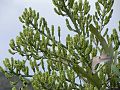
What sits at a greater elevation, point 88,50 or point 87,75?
point 88,50

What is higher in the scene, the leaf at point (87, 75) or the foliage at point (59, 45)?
the foliage at point (59, 45)

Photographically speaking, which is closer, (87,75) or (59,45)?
(87,75)

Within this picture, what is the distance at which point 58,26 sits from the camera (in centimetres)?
808

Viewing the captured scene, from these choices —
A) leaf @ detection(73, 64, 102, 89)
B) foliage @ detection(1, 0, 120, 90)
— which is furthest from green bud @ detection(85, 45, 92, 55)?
leaf @ detection(73, 64, 102, 89)

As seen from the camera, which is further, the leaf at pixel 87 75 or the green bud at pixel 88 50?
the green bud at pixel 88 50

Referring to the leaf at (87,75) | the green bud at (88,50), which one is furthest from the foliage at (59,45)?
the leaf at (87,75)

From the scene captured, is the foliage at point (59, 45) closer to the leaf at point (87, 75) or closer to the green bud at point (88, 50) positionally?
the green bud at point (88, 50)

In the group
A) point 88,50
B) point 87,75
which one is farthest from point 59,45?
point 87,75

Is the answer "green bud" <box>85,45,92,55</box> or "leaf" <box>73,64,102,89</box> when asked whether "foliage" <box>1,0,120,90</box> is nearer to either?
"green bud" <box>85,45,92,55</box>

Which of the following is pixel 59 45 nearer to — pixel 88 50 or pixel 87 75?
pixel 88 50

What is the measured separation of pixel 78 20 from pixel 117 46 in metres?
1.31

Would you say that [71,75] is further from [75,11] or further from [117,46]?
[75,11]

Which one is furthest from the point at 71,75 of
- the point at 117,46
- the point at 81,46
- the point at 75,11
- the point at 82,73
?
the point at 82,73

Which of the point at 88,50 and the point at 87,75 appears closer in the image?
the point at 87,75
